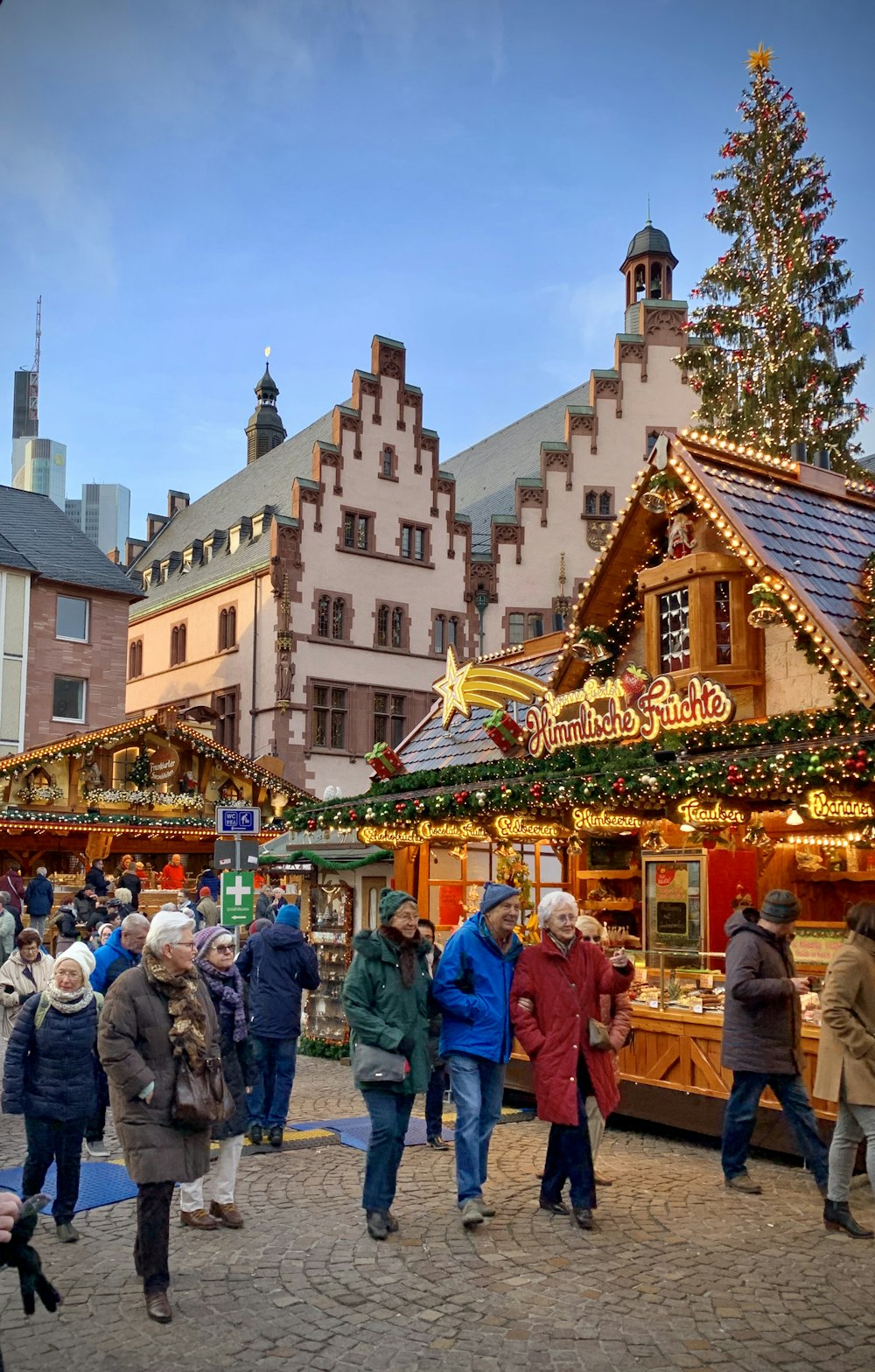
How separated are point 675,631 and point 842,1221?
20.5ft

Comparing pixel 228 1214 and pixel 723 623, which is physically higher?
pixel 723 623

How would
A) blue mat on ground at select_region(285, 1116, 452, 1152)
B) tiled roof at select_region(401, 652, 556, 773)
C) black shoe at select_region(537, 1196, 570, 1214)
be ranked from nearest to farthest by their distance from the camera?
black shoe at select_region(537, 1196, 570, 1214) → blue mat on ground at select_region(285, 1116, 452, 1152) → tiled roof at select_region(401, 652, 556, 773)

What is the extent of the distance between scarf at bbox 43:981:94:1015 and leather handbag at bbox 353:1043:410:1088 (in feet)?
5.20

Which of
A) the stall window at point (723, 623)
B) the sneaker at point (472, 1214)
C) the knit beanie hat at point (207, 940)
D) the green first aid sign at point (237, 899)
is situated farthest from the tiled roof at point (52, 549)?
the sneaker at point (472, 1214)

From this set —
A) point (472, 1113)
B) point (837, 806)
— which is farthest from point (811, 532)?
point (472, 1113)

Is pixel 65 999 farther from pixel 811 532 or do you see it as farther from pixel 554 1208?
pixel 811 532

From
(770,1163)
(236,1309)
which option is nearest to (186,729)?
(770,1163)

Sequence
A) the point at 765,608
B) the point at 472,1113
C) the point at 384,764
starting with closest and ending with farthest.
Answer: the point at 472,1113, the point at 765,608, the point at 384,764

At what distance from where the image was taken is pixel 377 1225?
6727mm

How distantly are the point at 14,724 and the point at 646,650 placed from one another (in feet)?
81.8

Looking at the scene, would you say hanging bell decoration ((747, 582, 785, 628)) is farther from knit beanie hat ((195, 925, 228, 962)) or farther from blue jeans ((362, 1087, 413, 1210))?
blue jeans ((362, 1087, 413, 1210))

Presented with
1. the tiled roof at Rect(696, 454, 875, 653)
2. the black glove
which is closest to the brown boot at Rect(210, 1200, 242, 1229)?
the black glove

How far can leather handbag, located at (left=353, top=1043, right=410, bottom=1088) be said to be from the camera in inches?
266

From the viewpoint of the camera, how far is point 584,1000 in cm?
723
